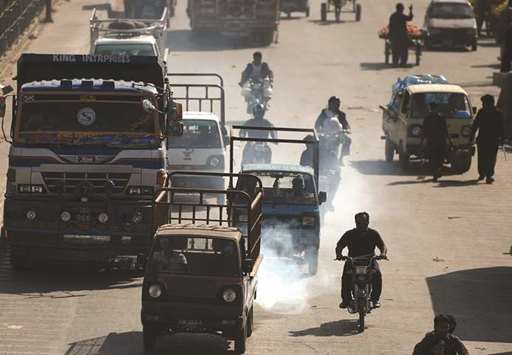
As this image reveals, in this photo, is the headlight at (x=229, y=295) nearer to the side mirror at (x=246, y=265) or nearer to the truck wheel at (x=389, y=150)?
the side mirror at (x=246, y=265)

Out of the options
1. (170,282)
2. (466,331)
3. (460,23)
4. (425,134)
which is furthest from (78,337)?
(460,23)

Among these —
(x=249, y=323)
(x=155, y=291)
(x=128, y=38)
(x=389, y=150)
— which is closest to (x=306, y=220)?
(x=249, y=323)

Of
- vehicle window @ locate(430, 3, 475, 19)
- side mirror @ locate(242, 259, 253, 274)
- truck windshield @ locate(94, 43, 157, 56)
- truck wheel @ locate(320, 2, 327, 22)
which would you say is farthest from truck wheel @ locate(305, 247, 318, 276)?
truck wheel @ locate(320, 2, 327, 22)

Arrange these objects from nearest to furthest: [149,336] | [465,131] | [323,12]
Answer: [149,336] → [465,131] → [323,12]

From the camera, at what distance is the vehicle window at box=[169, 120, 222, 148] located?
1169 inches

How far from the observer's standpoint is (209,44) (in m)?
56.8

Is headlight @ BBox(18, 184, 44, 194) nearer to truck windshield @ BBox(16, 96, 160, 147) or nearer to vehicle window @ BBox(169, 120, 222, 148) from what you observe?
truck windshield @ BBox(16, 96, 160, 147)

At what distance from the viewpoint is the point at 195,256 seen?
17969mm

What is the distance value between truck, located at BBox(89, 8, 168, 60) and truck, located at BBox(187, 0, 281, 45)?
42.0 ft

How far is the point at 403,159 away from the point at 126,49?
7.17 meters

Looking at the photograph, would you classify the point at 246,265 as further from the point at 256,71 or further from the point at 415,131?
the point at 256,71

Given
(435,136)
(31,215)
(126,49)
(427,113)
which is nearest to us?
(31,215)

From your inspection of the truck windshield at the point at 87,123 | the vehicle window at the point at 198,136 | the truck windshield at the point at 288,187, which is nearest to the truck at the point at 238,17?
the vehicle window at the point at 198,136

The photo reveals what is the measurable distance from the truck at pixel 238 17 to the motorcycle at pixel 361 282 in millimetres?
36109
